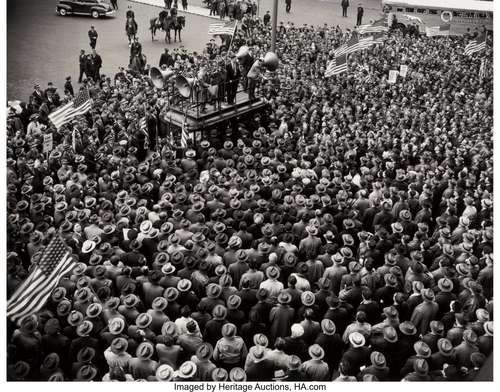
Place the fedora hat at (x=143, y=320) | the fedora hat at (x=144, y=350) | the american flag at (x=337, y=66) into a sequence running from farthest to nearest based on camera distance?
1. the american flag at (x=337, y=66)
2. the fedora hat at (x=143, y=320)
3. the fedora hat at (x=144, y=350)

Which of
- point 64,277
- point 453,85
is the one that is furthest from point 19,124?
point 453,85

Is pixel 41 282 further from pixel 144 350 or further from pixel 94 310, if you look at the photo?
pixel 144 350

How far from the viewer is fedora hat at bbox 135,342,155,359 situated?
20.3 ft

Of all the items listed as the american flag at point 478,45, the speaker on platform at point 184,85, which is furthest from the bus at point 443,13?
the speaker on platform at point 184,85

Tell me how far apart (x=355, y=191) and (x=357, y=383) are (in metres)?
5.87

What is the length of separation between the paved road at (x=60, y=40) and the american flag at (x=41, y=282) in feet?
47.4

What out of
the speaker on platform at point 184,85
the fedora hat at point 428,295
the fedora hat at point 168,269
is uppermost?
the speaker on platform at point 184,85

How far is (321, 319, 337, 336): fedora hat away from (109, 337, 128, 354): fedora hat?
2652 mm

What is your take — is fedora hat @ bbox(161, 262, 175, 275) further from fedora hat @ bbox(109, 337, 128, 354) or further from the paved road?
the paved road

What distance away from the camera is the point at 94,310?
6867mm

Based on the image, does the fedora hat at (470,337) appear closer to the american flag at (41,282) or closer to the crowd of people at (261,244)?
the crowd of people at (261,244)

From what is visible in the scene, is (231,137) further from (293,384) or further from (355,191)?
(293,384)

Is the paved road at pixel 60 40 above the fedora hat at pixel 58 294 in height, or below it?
above

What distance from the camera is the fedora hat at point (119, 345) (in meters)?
6.23
